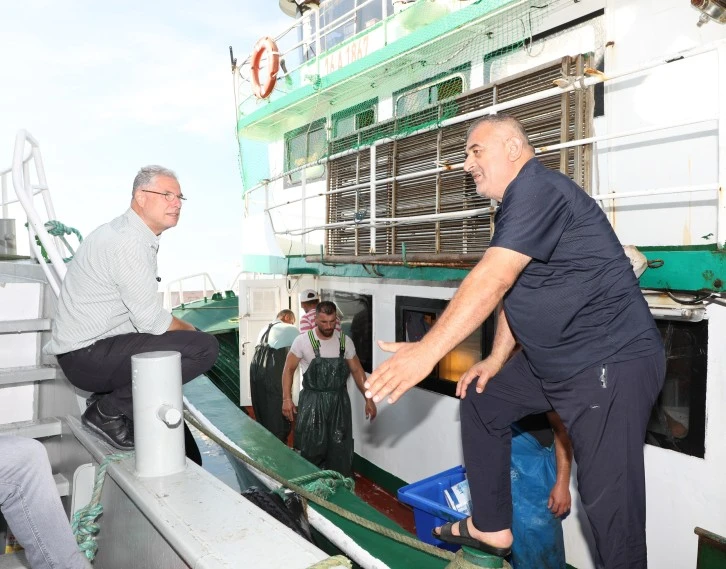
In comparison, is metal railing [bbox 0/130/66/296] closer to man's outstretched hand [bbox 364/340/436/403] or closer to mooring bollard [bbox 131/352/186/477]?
mooring bollard [bbox 131/352/186/477]

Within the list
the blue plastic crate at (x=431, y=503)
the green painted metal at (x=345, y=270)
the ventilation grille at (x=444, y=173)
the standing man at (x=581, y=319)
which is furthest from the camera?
the green painted metal at (x=345, y=270)

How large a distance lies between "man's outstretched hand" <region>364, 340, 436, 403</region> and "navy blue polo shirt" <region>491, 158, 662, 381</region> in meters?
0.64

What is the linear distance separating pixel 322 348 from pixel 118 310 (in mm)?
3815

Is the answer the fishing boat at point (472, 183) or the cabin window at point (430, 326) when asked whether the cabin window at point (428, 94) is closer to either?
the fishing boat at point (472, 183)

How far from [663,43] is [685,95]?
50cm

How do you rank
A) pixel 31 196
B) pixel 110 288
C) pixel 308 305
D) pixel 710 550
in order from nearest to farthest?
pixel 110 288 → pixel 31 196 → pixel 710 550 → pixel 308 305

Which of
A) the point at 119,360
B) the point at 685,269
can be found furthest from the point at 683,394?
the point at 119,360

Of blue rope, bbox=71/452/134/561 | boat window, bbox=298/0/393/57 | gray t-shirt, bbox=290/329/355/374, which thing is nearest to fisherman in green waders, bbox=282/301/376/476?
gray t-shirt, bbox=290/329/355/374

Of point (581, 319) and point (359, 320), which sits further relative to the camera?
point (359, 320)

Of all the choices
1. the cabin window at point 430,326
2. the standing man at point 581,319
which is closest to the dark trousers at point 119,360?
the standing man at point 581,319

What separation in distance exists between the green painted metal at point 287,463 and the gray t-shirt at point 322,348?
4.11ft

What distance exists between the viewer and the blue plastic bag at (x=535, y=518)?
3.95m

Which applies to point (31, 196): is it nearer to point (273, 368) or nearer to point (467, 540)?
point (467, 540)

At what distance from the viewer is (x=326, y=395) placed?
654 centimetres
